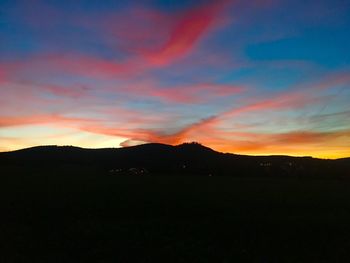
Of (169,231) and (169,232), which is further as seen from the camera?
(169,231)

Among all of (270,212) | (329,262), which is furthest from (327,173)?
(329,262)

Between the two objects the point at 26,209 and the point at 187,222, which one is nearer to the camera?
the point at 187,222

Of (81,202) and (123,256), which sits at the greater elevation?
(81,202)

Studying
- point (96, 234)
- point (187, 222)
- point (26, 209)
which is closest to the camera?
point (96, 234)

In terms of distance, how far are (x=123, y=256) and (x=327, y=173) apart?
13354 centimetres

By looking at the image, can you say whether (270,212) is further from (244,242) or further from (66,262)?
(66,262)

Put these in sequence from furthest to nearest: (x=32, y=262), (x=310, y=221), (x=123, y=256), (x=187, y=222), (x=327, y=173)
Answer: (x=327, y=173)
(x=310, y=221)
(x=187, y=222)
(x=123, y=256)
(x=32, y=262)

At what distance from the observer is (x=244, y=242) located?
25156mm

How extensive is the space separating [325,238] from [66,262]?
16.3 metres

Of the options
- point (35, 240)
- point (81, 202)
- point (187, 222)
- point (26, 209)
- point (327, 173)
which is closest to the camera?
point (35, 240)

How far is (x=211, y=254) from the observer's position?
864 inches

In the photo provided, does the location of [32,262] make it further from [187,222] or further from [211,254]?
[187,222]

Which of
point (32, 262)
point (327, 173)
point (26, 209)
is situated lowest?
point (32, 262)

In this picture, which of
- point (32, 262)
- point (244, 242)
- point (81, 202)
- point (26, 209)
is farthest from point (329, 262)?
point (81, 202)
